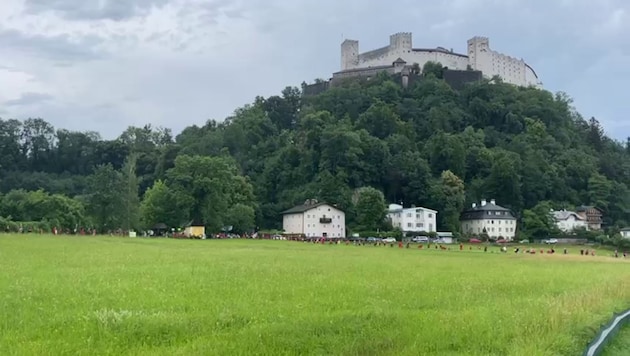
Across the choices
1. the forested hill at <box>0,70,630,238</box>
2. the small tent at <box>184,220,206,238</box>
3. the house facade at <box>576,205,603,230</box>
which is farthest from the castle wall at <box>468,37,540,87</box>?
the small tent at <box>184,220,206,238</box>

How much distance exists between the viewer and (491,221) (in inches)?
4400

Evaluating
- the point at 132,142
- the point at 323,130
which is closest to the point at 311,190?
the point at 323,130

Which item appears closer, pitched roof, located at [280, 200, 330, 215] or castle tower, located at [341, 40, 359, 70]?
pitched roof, located at [280, 200, 330, 215]

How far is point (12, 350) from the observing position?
9.90 metres

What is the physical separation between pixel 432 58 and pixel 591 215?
210ft

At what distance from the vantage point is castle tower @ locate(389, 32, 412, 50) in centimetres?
16688

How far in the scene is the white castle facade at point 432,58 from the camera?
551 feet

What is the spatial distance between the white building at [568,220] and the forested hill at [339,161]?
360cm

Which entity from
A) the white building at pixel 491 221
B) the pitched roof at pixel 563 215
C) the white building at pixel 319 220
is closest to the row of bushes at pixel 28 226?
the white building at pixel 319 220

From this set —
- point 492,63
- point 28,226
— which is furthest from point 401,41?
point 28,226

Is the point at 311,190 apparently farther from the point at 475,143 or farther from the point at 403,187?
the point at 475,143

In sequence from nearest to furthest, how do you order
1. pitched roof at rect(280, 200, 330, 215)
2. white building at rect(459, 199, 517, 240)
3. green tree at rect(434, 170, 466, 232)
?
pitched roof at rect(280, 200, 330, 215)
white building at rect(459, 199, 517, 240)
green tree at rect(434, 170, 466, 232)

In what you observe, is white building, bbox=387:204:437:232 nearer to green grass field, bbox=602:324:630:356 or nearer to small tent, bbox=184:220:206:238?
small tent, bbox=184:220:206:238

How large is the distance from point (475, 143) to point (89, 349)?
127m
